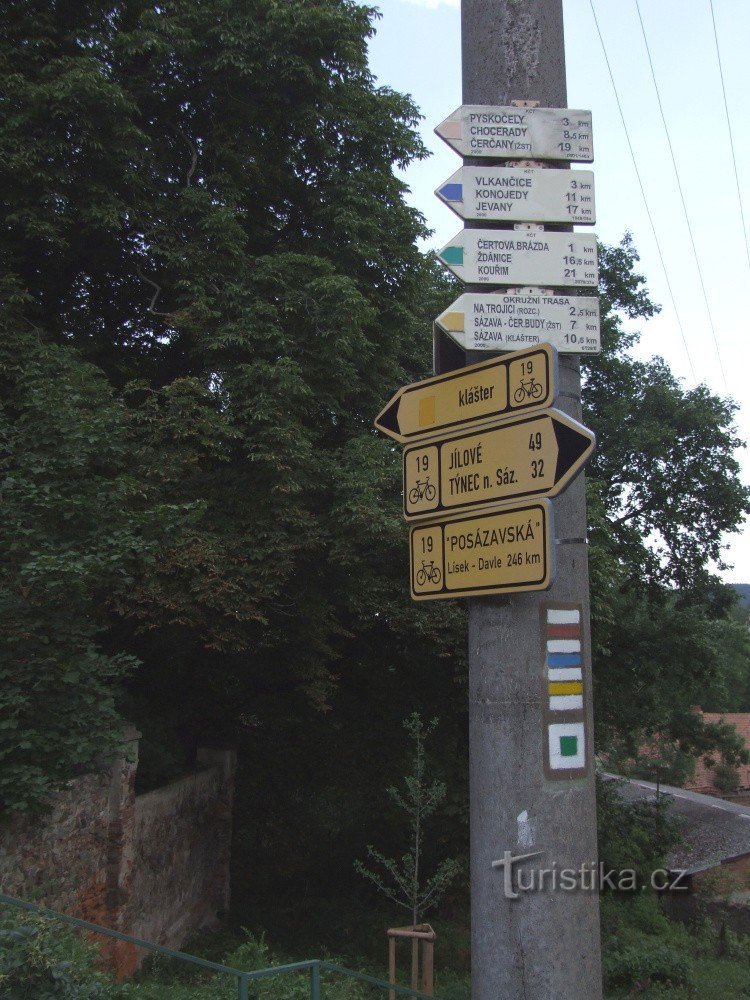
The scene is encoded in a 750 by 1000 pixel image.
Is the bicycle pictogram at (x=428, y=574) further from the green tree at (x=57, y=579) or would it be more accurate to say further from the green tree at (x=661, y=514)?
the green tree at (x=661, y=514)

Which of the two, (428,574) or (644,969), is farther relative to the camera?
(644,969)

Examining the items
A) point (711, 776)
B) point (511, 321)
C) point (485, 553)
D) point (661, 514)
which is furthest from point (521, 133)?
point (711, 776)

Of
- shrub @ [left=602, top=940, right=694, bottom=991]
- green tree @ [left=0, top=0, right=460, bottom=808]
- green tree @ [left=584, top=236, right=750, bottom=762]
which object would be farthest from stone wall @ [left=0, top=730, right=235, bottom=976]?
green tree @ [left=584, top=236, right=750, bottom=762]

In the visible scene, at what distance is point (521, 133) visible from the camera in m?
3.39

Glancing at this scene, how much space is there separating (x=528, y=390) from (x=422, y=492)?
0.55 m

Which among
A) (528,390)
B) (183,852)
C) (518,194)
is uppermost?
(518,194)

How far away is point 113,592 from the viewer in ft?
31.9

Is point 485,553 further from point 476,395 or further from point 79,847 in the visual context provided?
point 79,847

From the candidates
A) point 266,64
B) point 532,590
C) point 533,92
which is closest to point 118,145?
point 266,64

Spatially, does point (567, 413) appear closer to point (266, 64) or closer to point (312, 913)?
point (266, 64)

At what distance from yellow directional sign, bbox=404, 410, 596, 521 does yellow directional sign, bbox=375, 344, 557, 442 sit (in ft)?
0.17

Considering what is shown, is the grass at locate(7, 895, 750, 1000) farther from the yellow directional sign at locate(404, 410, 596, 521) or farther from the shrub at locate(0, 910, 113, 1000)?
the yellow directional sign at locate(404, 410, 596, 521)

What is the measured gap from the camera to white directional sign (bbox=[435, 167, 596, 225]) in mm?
3350

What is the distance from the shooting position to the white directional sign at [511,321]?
3.30 metres
